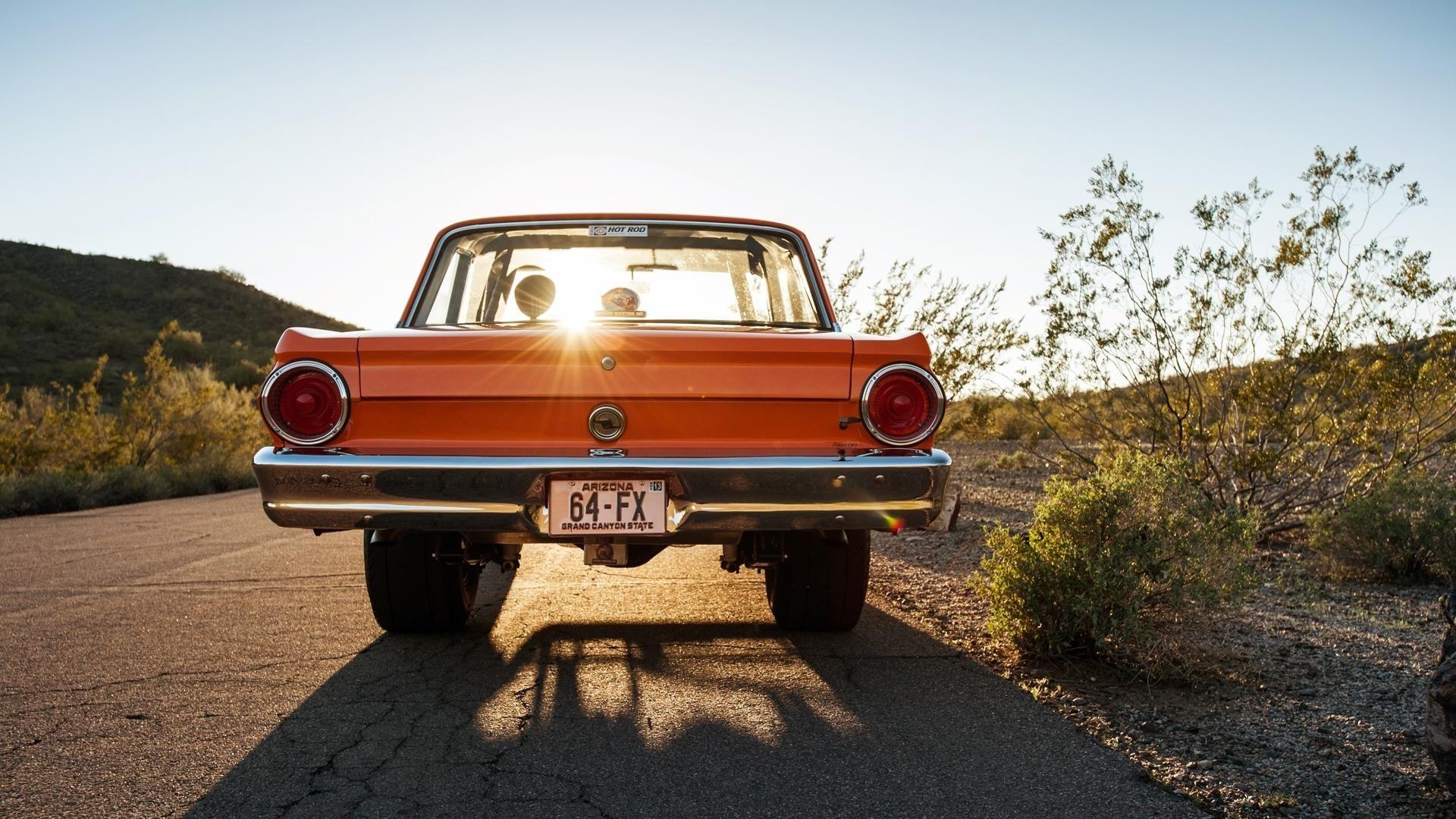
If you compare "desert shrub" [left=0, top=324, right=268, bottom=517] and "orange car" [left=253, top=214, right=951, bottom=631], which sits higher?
"orange car" [left=253, top=214, right=951, bottom=631]

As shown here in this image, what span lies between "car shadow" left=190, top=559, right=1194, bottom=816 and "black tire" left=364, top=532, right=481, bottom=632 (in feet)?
0.42

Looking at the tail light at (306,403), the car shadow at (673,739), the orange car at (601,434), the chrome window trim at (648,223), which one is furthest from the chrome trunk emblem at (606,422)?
the chrome window trim at (648,223)

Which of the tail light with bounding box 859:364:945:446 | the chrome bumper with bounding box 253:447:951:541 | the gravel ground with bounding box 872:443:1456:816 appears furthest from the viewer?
the tail light with bounding box 859:364:945:446

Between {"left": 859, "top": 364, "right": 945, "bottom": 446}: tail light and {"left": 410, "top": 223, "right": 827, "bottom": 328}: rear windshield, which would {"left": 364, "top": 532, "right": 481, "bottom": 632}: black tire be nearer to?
{"left": 410, "top": 223, "right": 827, "bottom": 328}: rear windshield

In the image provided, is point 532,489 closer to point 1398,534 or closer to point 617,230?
point 617,230

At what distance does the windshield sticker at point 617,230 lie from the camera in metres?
4.82

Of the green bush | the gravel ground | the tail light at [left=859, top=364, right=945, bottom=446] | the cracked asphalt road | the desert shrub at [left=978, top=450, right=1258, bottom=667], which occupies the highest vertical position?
the tail light at [left=859, top=364, right=945, bottom=446]

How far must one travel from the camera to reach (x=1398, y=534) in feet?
21.7

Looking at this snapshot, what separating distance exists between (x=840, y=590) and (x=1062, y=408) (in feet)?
17.0

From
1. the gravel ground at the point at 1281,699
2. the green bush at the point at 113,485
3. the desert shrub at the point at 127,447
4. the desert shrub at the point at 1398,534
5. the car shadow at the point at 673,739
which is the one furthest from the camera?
the desert shrub at the point at 127,447

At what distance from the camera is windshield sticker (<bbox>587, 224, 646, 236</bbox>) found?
482 cm

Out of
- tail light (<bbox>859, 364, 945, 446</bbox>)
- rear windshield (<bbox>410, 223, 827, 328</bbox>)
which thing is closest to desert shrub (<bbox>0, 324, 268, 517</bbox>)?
rear windshield (<bbox>410, 223, 827, 328</bbox>)

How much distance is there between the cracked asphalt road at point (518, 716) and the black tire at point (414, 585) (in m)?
0.09

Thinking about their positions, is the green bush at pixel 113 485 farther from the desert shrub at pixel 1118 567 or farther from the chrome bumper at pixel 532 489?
the desert shrub at pixel 1118 567
